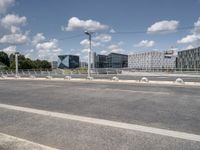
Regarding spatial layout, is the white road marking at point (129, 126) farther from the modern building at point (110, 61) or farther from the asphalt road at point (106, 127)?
the modern building at point (110, 61)

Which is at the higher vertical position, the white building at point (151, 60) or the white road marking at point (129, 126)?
the white building at point (151, 60)

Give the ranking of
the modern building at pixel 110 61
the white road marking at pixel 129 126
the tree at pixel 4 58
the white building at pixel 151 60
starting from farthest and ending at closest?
1. the modern building at pixel 110 61
2. the white building at pixel 151 60
3. the tree at pixel 4 58
4. the white road marking at pixel 129 126

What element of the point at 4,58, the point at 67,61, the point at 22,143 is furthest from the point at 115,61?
the point at 22,143

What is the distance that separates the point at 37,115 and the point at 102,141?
11.4 feet

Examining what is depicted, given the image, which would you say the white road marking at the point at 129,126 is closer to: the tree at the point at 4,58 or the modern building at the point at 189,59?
the modern building at the point at 189,59

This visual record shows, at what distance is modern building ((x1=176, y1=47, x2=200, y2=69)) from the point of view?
333 feet

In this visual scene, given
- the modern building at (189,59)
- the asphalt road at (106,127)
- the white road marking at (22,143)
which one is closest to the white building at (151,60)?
the modern building at (189,59)

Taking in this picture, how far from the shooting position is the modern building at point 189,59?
333 feet

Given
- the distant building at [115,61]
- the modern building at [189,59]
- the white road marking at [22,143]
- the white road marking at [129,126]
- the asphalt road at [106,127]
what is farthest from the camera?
the distant building at [115,61]

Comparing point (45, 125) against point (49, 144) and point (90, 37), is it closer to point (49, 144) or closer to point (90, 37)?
point (49, 144)

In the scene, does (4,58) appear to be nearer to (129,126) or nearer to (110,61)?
(110,61)

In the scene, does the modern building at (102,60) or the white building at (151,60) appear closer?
the white building at (151,60)

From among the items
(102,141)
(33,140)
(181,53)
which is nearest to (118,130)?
(102,141)

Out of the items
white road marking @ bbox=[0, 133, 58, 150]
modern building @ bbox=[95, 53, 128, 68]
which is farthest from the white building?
white road marking @ bbox=[0, 133, 58, 150]
